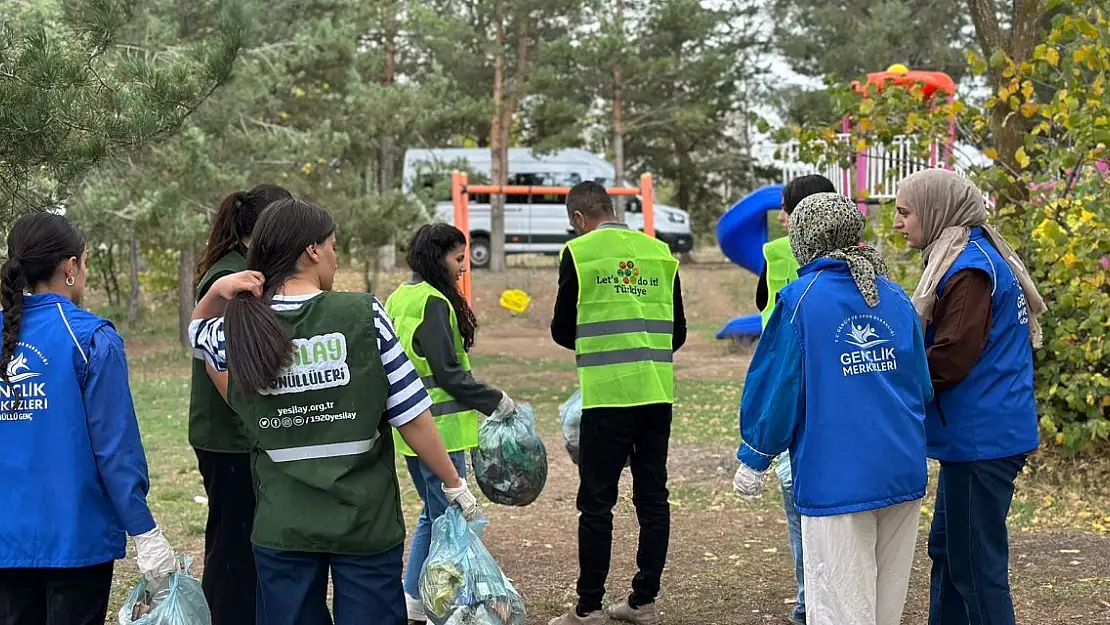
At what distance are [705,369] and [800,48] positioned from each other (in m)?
15.8

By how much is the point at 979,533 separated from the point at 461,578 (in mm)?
1658

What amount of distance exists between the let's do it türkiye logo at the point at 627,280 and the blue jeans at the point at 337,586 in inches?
77.9

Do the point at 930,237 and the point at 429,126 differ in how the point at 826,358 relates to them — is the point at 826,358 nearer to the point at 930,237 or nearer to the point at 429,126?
the point at 930,237

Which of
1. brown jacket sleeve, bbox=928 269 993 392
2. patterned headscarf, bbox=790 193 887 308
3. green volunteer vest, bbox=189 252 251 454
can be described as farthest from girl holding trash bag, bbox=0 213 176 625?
brown jacket sleeve, bbox=928 269 993 392

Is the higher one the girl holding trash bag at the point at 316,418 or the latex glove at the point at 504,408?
the girl holding trash bag at the point at 316,418

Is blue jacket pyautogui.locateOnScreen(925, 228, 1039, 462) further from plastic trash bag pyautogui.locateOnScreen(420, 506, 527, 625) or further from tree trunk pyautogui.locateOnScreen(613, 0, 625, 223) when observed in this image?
tree trunk pyautogui.locateOnScreen(613, 0, 625, 223)

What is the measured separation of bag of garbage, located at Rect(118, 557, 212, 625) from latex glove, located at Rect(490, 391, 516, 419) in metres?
1.55

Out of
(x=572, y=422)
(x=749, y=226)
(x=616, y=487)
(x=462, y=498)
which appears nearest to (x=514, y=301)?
(x=749, y=226)

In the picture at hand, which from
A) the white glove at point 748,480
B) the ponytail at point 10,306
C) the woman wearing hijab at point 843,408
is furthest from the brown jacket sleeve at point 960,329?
the ponytail at point 10,306

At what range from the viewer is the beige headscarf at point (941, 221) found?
12.6 feet

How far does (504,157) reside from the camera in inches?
1051

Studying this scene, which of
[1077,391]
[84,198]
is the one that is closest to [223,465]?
[1077,391]

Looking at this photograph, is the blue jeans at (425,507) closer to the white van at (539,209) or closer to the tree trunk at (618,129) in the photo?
the tree trunk at (618,129)

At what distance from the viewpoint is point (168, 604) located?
3.46m
